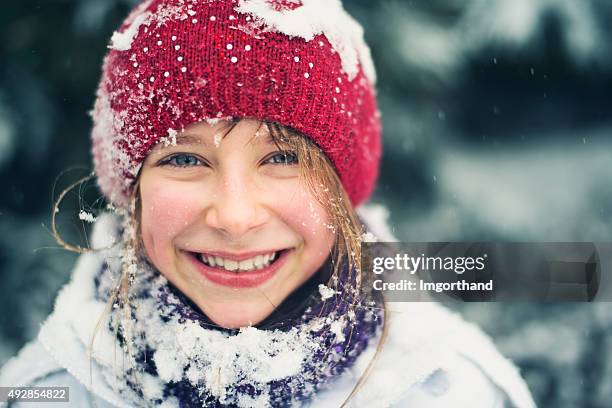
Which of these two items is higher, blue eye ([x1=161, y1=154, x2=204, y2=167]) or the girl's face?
blue eye ([x1=161, y1=154, x2=204, y2=167])

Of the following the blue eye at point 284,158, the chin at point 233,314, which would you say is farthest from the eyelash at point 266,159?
the chin at point 233,314

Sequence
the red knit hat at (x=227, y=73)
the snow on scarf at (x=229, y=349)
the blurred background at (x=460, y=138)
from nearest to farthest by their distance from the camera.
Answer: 1. the red knit hat at (x=227, y=73)
2. the snow on scarf at (x=229, y=349)
3. the blurred background at (x=460, y=138)

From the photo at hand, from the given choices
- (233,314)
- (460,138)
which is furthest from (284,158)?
(460,138)

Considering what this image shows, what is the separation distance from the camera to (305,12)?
1130 millimetres

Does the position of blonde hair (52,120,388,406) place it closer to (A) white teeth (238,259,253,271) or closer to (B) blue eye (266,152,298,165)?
(B) blue eye (266,152,298,165)

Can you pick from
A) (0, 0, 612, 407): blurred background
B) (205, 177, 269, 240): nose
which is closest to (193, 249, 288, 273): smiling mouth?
(205, 177, 269, 240): nose

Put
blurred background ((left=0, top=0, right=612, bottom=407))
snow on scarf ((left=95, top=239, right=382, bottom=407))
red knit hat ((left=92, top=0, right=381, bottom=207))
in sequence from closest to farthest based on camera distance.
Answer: red knit hat ((left=92, top=0, right=381, bottom=207)) < snow on scarf ((left=95, top=239, right=382, bottom=407)) < blurred background ((left=0, top=0, right=612, bottom=407))

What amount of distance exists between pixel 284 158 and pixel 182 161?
0.19 metres

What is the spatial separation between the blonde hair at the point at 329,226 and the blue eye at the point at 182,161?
97 mm

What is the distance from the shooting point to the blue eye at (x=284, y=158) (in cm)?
113

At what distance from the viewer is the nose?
3.52ft

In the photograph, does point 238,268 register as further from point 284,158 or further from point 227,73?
point 227,73

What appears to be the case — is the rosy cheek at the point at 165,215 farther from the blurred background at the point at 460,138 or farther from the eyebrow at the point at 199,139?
the blurred background at the point at 460,138

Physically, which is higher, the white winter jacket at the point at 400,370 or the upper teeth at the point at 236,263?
the upper teeth at the point at 236,263
